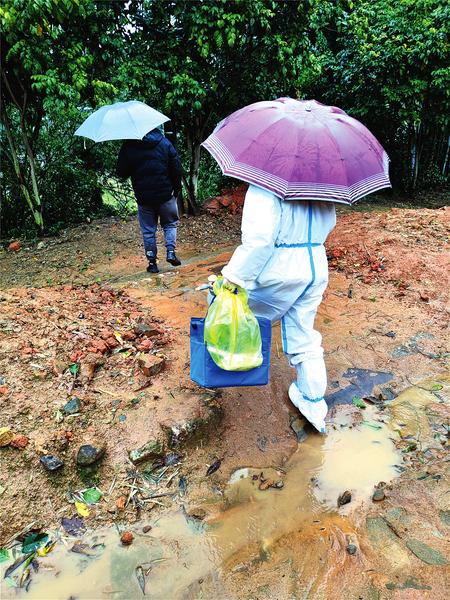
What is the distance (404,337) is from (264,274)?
6.84 ft

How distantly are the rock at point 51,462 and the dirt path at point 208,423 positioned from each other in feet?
0.12

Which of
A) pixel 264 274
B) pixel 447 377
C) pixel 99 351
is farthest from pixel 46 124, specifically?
pixel 447 377

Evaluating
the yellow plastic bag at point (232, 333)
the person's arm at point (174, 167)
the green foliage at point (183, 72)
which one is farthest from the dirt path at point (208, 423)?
the green foliage at point (183, 72)

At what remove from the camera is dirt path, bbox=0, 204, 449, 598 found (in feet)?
7.16

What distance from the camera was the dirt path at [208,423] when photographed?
7.16ft

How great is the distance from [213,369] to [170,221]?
3.14 m

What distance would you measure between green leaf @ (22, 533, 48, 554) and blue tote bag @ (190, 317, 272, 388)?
3.71 feet

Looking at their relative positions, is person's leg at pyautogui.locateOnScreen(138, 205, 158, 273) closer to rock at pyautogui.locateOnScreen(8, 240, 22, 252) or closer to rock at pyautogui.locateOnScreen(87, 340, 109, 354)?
rock at pyautogui.locateOnScreen(87, 340, 109, 354)

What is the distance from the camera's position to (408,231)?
6.32 metres

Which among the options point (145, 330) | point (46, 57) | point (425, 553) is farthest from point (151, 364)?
point (46, 57)

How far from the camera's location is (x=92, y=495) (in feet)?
8.19

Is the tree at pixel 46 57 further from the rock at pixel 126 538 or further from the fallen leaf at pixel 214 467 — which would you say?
the rock at pixel 126 538

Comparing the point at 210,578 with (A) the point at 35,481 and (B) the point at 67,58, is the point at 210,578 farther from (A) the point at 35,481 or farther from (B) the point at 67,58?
(B) the point at 67,58

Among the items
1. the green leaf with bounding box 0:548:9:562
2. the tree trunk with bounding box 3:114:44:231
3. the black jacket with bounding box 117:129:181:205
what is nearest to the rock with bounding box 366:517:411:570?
the green leaf with bounding box 0:548:9:562
